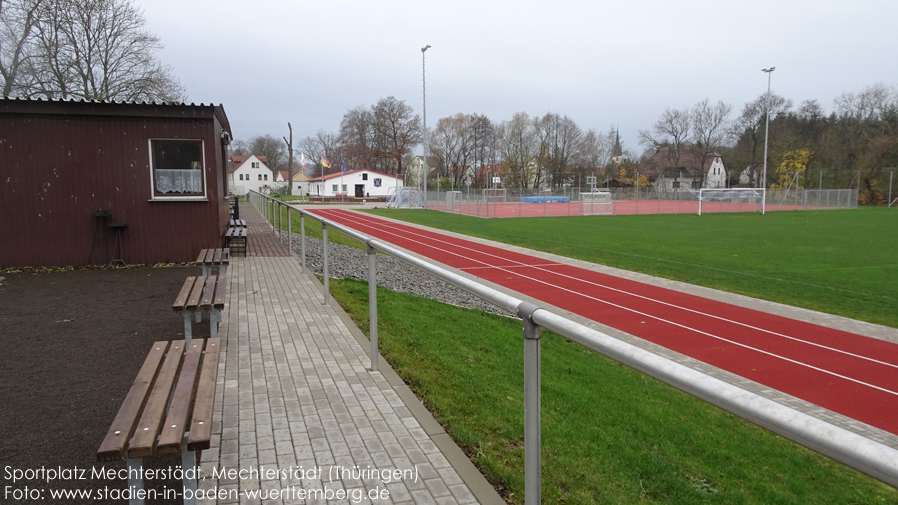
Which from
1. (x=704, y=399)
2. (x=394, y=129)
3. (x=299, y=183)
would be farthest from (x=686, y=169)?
(x=704, y=399)

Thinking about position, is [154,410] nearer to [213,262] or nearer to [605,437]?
[605,437]

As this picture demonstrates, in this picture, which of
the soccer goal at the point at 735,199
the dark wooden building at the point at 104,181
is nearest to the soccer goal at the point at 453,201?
the soccer goal at the point at 735,199

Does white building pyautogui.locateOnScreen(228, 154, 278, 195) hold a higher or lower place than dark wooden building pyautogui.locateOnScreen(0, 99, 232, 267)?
higher

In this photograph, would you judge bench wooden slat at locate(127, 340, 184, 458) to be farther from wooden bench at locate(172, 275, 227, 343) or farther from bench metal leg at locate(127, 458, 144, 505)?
wooden bench at locate(172, 275, 227, 343)

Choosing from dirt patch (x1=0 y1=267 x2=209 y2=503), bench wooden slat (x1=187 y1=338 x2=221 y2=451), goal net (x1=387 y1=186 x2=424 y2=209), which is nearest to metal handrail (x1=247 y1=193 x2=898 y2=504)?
bench wooden slat (x1=187 y1=338 x2=221 y2=451)

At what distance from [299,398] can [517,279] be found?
8.55 m

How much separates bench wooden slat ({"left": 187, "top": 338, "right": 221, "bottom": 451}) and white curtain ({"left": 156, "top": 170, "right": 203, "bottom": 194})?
856 cm

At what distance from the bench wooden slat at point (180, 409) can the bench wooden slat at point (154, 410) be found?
39 millimetres

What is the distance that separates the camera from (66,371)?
5055 millimetres

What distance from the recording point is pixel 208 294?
18.5 ft

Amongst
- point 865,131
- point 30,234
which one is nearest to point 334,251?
point 30,234

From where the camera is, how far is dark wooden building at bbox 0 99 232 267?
34.4 feet

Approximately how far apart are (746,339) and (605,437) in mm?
4818

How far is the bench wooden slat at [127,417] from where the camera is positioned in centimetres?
239
